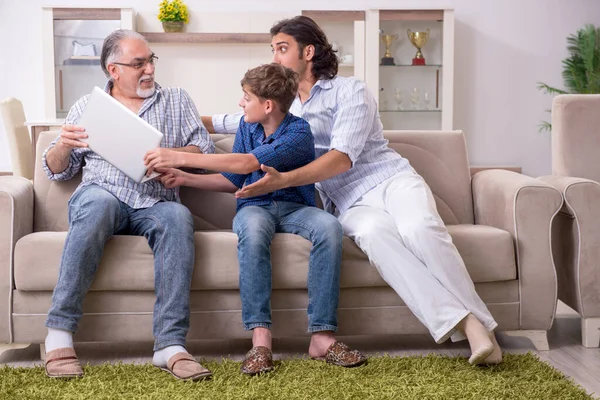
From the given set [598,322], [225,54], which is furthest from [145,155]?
[225,54]

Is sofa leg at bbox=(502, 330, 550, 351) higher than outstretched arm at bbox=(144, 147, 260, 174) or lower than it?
lower

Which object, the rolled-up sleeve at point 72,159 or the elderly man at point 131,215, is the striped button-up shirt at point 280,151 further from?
the rolled-up sleeve at point 72,159

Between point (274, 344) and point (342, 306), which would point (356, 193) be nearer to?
point (342, 306)

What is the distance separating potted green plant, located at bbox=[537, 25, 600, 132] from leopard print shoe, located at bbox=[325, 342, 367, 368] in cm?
449

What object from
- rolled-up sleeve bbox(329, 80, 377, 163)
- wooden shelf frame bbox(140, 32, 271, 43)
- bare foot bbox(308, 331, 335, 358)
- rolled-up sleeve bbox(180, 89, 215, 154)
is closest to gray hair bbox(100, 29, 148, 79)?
rolled-up sleeve bbox(180, 89, 215, 154)

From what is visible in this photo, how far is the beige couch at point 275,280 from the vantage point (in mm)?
2303

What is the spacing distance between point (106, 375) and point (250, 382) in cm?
43

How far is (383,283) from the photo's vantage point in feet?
7.80

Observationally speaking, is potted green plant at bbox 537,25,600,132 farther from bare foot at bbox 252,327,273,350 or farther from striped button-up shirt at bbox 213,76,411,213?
bare foot at bbox 252,327,273,350

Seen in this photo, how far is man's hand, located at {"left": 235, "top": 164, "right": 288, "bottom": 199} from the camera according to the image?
2.28 meters

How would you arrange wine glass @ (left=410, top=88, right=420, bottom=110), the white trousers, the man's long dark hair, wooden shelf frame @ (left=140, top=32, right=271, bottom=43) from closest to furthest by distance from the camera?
the white trousers, the man's long dark hair, wooden shelf frame @ (left=140, top=32, right=271, bottom=43), wine glass @ (left=410, top=88, right=420, bottom=110)

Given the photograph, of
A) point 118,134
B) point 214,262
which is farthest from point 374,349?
point 118,134

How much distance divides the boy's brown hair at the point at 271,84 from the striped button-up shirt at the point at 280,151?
0.08 m

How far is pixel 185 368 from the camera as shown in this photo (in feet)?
6.85
